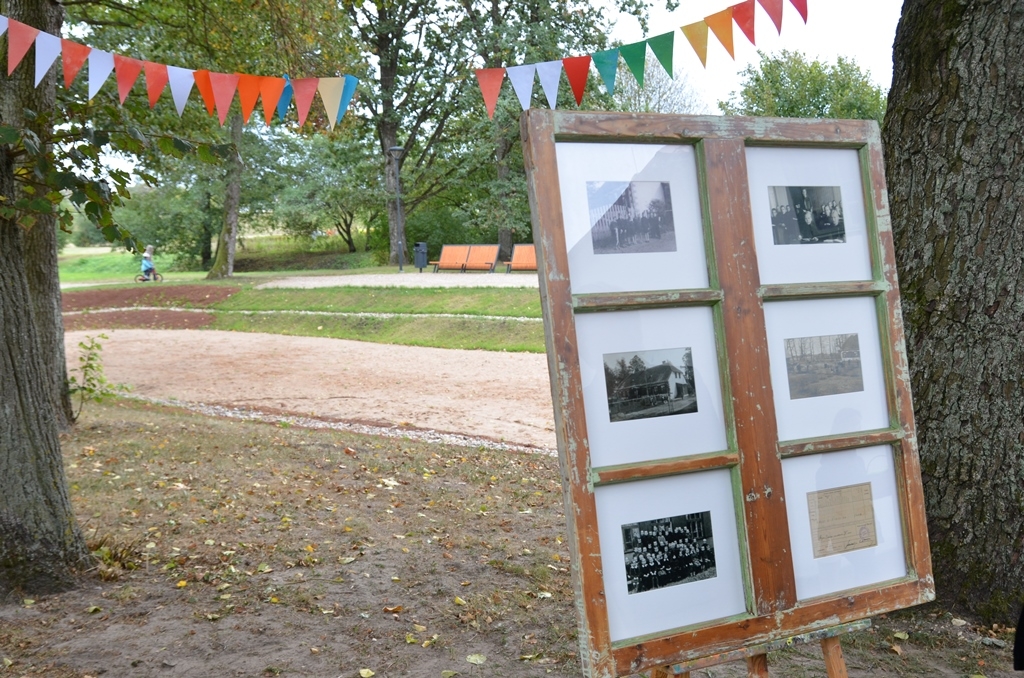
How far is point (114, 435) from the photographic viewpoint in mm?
8289

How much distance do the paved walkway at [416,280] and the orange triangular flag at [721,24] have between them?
52.2ft

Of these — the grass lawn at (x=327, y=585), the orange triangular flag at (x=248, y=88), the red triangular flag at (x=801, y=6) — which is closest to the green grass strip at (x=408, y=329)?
the grass lawn at (x=327, y=585)

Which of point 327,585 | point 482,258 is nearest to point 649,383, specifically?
point 327,585

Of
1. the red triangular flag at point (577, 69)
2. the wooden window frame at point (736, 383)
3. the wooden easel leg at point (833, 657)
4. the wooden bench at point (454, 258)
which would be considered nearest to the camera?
the wooden window frame at point (736, 383)

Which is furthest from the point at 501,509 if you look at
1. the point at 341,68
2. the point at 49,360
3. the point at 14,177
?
the point at 341,68

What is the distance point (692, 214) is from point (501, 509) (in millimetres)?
4248

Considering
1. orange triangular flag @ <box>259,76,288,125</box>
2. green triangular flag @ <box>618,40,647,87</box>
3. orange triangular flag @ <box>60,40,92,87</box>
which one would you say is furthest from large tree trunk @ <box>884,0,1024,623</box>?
orange triangular flag @ <box>60,40,92,87</box>

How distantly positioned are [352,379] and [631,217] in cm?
1168

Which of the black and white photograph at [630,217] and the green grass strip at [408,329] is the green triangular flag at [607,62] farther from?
the green grass strip at [408,329]

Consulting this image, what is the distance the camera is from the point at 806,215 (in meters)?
2.52

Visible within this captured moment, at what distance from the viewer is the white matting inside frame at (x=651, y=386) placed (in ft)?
7.31

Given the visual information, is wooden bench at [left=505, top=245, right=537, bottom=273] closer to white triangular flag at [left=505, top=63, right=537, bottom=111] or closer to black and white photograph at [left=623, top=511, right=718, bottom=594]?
white triangular flag at [left=505, top=63, right=537, bottom=111]

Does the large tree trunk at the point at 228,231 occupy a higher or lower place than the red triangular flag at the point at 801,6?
higher

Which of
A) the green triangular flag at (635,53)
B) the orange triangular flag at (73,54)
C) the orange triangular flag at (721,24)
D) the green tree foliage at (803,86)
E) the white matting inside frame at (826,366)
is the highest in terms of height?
the green tree foliage at (803,86)
